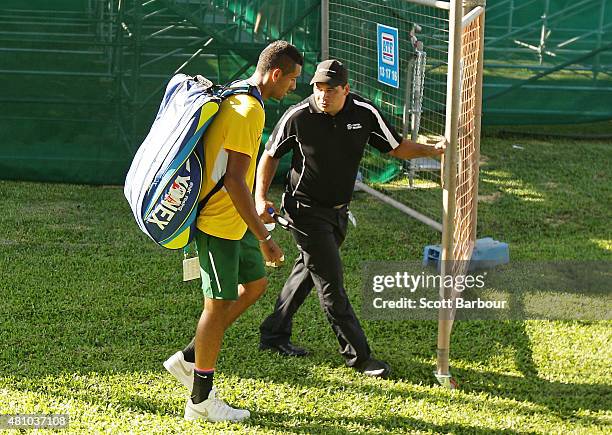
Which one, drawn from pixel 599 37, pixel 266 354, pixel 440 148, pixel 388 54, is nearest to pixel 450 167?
pixel 440 148

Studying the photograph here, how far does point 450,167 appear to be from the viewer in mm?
5500

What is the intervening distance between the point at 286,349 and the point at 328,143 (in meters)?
1.27

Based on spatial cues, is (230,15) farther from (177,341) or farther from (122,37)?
(177,341)

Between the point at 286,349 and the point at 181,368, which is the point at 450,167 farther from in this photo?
the point at 181,368

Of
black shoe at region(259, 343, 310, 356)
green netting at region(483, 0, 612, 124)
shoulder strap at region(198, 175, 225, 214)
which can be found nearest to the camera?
shoulder strap at region(198, 175, 225, 214)

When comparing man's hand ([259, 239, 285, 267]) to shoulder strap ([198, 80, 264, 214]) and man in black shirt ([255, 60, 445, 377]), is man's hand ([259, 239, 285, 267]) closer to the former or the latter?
shoulder strap ([198, 80, 264, 214])

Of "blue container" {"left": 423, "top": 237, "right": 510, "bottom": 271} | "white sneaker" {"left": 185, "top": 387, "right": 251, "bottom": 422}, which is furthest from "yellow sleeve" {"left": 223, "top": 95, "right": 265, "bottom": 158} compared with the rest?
"blue container" {"left": 423, "top": 237, "right": 510, "bottom": 271}

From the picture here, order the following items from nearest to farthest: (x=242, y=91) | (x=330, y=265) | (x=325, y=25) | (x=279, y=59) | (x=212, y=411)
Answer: (x=242, y=91)
(x=279, y=59)
(x=212, y=411)
(x=330, y=265)
(x=325, y=25)

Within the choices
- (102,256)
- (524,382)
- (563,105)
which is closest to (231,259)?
(524,382)

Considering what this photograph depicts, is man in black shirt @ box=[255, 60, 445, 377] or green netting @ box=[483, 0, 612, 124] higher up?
man in black shirt @ box=[255, 60, 445, 377]

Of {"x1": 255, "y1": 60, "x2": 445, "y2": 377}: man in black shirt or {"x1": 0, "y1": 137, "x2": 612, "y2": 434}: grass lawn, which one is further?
{"x1": 255, "y1": 60, "x2": 445, "y2": 377}: man in black shirt

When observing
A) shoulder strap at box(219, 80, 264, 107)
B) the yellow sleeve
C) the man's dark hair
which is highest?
the man's dark hair

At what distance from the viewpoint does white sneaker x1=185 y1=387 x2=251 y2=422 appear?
16.6 ft

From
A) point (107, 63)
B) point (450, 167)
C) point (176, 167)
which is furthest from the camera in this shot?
point (107, 63)
